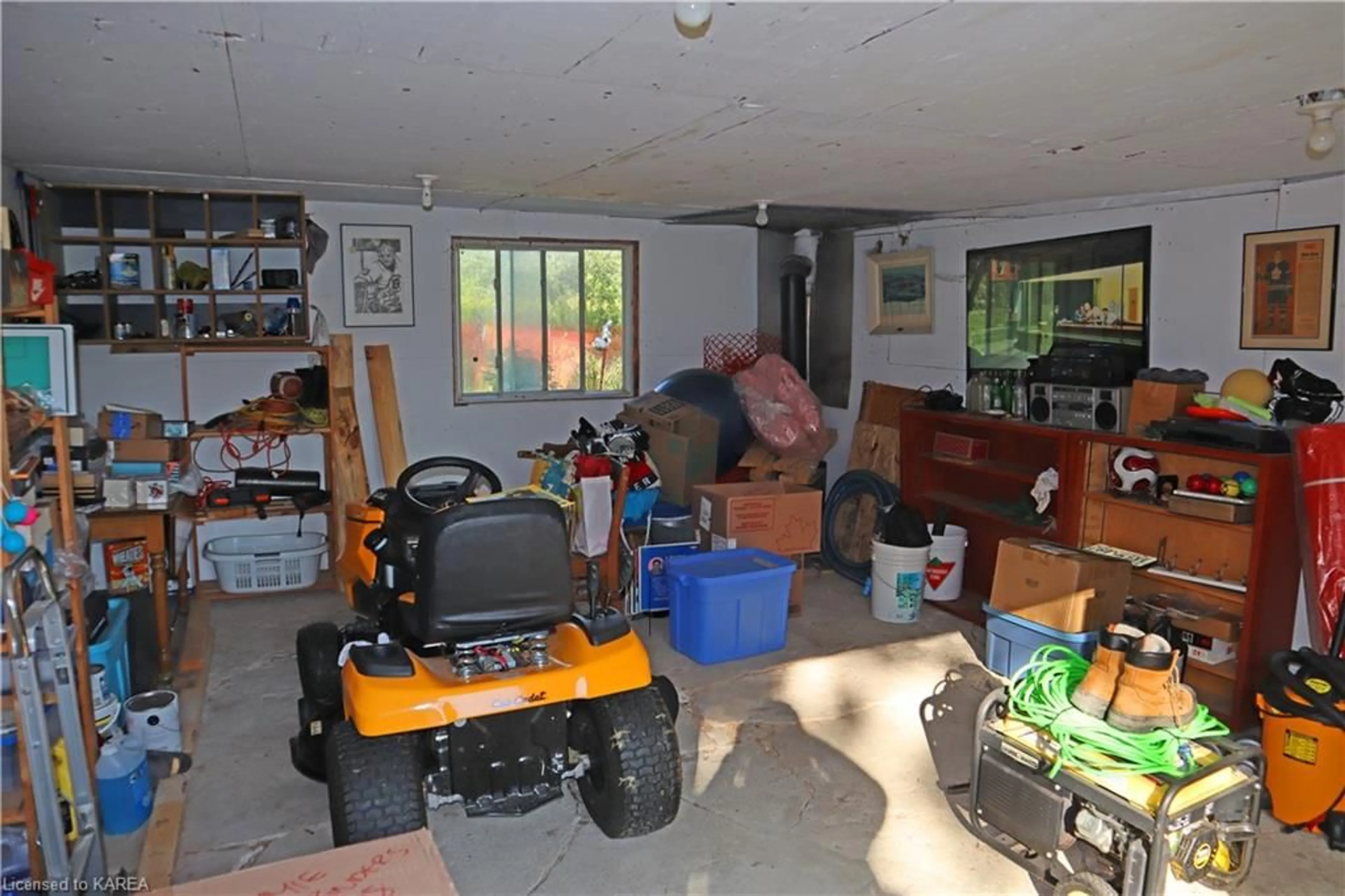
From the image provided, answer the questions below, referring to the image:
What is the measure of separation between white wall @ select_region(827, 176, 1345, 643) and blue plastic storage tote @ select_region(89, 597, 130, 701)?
444 cm

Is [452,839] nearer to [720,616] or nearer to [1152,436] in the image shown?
[720,616]

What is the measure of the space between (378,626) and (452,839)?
2.71ft

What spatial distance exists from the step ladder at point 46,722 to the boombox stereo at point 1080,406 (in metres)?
4.00

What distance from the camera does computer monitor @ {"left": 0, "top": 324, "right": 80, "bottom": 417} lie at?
2889 millimetres

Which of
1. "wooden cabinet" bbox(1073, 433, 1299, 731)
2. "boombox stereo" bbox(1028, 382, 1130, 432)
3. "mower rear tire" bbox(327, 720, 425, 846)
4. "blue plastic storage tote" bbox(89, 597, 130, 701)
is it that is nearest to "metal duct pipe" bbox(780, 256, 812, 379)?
"boombox stereo" bbox(1028, 382, 1130, 432)

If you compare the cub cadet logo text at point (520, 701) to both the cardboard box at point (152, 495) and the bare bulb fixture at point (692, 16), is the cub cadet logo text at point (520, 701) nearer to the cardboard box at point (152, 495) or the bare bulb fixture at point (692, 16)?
the bare bulb fixture at point (692, 16)

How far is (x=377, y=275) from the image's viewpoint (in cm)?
547

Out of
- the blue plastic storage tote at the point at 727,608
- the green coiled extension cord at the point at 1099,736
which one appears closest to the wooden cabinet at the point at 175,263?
the blue plastic storage tote at the point at 727,608

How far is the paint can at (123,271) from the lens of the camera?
4.69 metres

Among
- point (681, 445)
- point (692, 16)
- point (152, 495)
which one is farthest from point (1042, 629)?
point (152, 495)

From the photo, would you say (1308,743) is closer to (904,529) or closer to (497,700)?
(904,529)

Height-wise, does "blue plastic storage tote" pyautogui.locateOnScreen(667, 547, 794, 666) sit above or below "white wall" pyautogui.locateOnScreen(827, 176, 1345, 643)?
below

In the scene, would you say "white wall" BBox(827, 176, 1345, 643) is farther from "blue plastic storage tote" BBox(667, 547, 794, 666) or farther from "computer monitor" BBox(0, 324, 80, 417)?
"computer monitor" BBox(0, 324, 80, 417)

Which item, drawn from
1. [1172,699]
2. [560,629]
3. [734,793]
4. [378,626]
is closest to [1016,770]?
[1172,699]
